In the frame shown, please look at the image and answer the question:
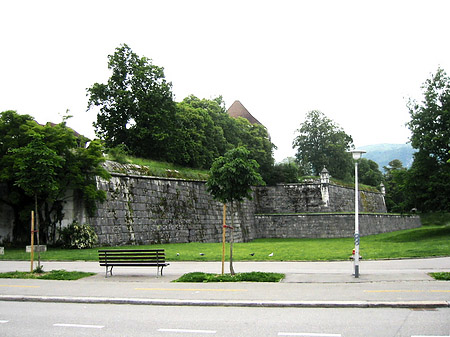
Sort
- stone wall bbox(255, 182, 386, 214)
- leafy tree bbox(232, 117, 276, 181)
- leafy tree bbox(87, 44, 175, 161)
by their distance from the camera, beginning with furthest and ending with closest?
leafy tree bbox(232, 117, 276, 181) → stone wall bbox(255, 182, 386, 214) → leafy tree bbox(87, 44, 175, 161)

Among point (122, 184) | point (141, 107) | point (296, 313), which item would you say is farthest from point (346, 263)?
point (141, 107)

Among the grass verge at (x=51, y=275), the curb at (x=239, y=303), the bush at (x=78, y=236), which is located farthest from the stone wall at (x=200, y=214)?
the curb at (x=239, y=303)

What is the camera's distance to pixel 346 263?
16.3 meters

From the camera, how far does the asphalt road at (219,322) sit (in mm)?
7043

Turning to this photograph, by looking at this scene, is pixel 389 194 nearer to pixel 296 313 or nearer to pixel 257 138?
pixel 257 138

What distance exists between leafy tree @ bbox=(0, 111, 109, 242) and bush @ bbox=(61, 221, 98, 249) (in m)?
1.17

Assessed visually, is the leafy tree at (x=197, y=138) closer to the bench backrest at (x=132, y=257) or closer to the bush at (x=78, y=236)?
the bush at (x=78, y=236)

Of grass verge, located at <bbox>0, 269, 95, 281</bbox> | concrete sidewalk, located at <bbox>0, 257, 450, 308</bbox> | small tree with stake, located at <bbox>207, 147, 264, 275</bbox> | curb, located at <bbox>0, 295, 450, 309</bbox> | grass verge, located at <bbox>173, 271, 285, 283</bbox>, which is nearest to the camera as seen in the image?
curb, located at <bbox>0, 295, 450, 309</bbox>

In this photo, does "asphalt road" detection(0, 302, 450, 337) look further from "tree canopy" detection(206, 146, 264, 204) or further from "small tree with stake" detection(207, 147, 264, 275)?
"tree canopy" detection(206, 146, 264, 204)

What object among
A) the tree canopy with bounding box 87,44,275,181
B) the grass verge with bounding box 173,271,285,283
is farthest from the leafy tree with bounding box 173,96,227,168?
the grass verge with bounding box 173,271,285,283

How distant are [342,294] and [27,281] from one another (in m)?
9.04

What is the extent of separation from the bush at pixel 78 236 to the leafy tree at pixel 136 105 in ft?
44.0

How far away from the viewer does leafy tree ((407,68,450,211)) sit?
32.5 m

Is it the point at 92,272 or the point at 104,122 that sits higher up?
the point at 104,122
